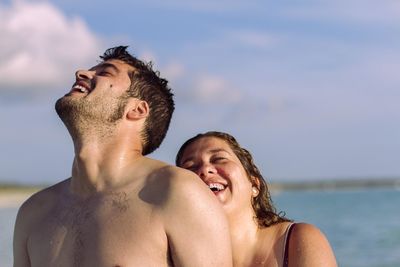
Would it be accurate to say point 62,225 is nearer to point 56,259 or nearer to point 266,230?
point 56,259

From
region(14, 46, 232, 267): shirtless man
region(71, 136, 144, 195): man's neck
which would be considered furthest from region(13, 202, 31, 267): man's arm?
region(71, 136, 144, 195): man's neck

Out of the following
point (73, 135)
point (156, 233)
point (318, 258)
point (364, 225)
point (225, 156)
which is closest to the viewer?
point (156, 233)

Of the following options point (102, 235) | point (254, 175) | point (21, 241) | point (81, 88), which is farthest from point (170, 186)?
point (254, 175)

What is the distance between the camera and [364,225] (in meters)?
31.8

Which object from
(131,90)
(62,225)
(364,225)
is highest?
(131,90)

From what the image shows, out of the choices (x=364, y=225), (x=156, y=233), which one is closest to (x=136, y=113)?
(x=156, y=233)

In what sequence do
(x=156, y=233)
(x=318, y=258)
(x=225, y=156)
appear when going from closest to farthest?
(x=156, y=233) < (x=318, y=258) < (x=225, y=156)

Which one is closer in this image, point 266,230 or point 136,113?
point 136,113

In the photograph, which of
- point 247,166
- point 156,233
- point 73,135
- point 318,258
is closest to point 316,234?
point 318,258

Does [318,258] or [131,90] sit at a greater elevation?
[131,90]

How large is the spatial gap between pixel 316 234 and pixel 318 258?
0.14 meters

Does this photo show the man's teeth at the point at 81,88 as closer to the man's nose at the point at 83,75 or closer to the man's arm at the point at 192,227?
the man's nose at the point at 83,75

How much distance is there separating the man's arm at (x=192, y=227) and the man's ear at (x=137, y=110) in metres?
0.40

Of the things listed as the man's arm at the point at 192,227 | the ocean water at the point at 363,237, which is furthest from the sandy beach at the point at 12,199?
the man's arm at the point at 192,227
